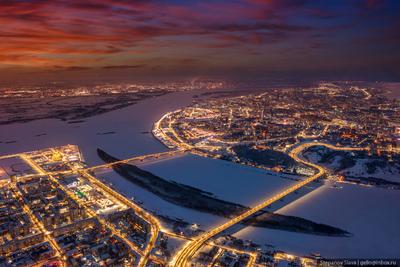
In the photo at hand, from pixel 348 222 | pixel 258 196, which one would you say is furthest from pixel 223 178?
pixel 348 222

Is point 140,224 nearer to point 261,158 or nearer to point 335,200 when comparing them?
point 335,200

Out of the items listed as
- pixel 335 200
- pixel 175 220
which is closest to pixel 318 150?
pixel 335 200

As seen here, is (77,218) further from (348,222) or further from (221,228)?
(348,222)

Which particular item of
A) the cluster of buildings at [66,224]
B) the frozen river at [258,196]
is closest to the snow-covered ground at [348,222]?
the frozen river at [258,196]

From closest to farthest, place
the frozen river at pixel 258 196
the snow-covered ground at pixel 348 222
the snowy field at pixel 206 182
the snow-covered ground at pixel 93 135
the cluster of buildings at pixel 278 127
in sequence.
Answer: the snow-covered ground at pixel 348 222 → the frozen river at pixel 258 196 → the snowy field at pixel 206 182 → the snow-covered ground at pixel 93 135 → the cluster of buildings at pixel 278 127

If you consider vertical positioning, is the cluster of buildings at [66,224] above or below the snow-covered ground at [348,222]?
below

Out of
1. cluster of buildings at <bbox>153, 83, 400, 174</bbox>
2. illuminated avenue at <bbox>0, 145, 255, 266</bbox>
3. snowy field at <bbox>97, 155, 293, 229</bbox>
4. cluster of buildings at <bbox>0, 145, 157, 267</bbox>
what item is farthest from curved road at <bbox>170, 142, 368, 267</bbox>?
cluster of buildings at <bbox>0, 145, 157, 267</bbox>

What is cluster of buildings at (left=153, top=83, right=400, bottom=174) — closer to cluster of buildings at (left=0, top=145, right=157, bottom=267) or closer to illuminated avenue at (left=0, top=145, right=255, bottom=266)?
illuminated avenue at (left=0, top=145, right=255, bottom=266)

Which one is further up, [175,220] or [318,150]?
[318,150]

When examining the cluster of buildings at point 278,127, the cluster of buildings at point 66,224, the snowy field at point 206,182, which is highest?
the cluster of buildings at point 278,127

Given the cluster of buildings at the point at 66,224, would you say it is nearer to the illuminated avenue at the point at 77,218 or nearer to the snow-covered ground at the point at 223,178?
the illuminated avenue at the point at 77,218
